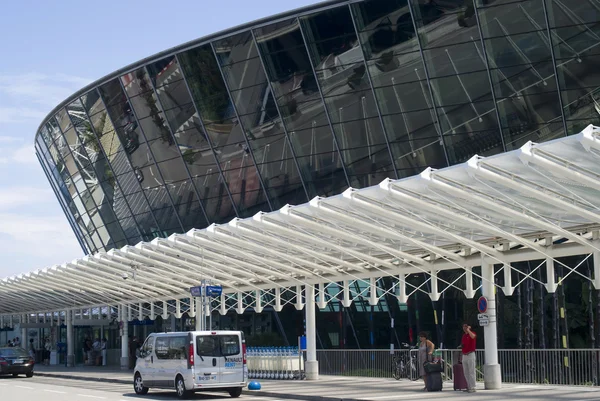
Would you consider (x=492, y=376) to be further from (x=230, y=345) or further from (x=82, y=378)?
(x=82, y=378)

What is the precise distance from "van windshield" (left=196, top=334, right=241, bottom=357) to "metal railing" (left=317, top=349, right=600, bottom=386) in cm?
537

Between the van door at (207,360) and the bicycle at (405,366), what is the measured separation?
21.9 feet

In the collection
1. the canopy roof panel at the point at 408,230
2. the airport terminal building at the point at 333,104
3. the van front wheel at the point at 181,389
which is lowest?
the van front wheel at the point at 181,389

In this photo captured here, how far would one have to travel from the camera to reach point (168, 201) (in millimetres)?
42750

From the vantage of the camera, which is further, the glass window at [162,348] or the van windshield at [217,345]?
the glass window at [162,348]

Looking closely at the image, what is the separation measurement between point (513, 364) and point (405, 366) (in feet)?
13.4

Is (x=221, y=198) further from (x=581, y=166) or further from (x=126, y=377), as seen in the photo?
(x=581, y=166)

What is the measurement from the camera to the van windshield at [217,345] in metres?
23.1

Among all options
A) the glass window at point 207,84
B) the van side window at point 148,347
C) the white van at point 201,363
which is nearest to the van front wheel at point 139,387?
the van side window at point 148,347

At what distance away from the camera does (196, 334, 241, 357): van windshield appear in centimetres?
2306

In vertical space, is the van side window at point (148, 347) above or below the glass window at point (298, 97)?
below

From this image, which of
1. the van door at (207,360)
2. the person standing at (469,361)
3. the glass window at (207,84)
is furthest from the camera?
the glass window at (207,84)

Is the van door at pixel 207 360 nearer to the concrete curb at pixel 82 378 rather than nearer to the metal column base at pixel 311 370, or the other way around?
the metal column base at pixel 311 370

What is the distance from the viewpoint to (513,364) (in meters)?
24.7
